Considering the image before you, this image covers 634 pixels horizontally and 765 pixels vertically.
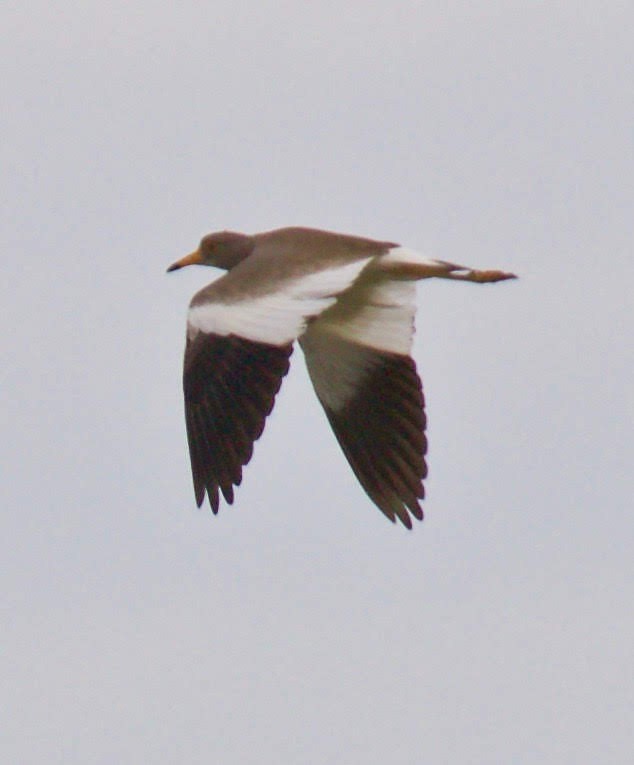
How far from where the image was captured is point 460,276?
2462 centimetres

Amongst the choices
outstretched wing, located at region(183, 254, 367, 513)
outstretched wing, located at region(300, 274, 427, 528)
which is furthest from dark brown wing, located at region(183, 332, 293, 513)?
outstretched wing, located at region(300, 274, 427, 528)

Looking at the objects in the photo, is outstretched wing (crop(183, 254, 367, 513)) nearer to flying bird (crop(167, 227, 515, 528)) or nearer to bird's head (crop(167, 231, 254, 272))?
flying bird (crop(167, 227, 515, 528))

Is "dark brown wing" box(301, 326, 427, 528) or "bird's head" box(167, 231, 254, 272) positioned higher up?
"bird's head" box(167, 231, 254, 272)

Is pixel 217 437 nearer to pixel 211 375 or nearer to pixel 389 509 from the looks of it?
pixel 211 375

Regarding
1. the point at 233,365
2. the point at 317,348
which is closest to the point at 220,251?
the point at 317,348

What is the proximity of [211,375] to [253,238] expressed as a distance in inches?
88.8

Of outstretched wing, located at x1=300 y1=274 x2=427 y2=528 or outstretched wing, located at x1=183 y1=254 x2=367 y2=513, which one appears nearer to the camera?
outstretched wing, located at x1=183 y1=254 x2=367 y2=513

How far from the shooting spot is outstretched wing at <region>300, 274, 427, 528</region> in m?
25.0

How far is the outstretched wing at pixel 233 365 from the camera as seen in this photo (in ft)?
75.6

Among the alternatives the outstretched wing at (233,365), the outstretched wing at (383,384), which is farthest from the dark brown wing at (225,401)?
the outstretched wing at (383,384)

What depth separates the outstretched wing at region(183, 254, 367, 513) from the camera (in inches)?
907

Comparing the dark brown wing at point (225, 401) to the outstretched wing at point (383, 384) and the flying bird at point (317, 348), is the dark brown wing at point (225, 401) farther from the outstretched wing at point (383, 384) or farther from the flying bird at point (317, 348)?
the outstretched wing at point (383, 384)

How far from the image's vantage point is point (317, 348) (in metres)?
25.4

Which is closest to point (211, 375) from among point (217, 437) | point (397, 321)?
point (217, 437)
